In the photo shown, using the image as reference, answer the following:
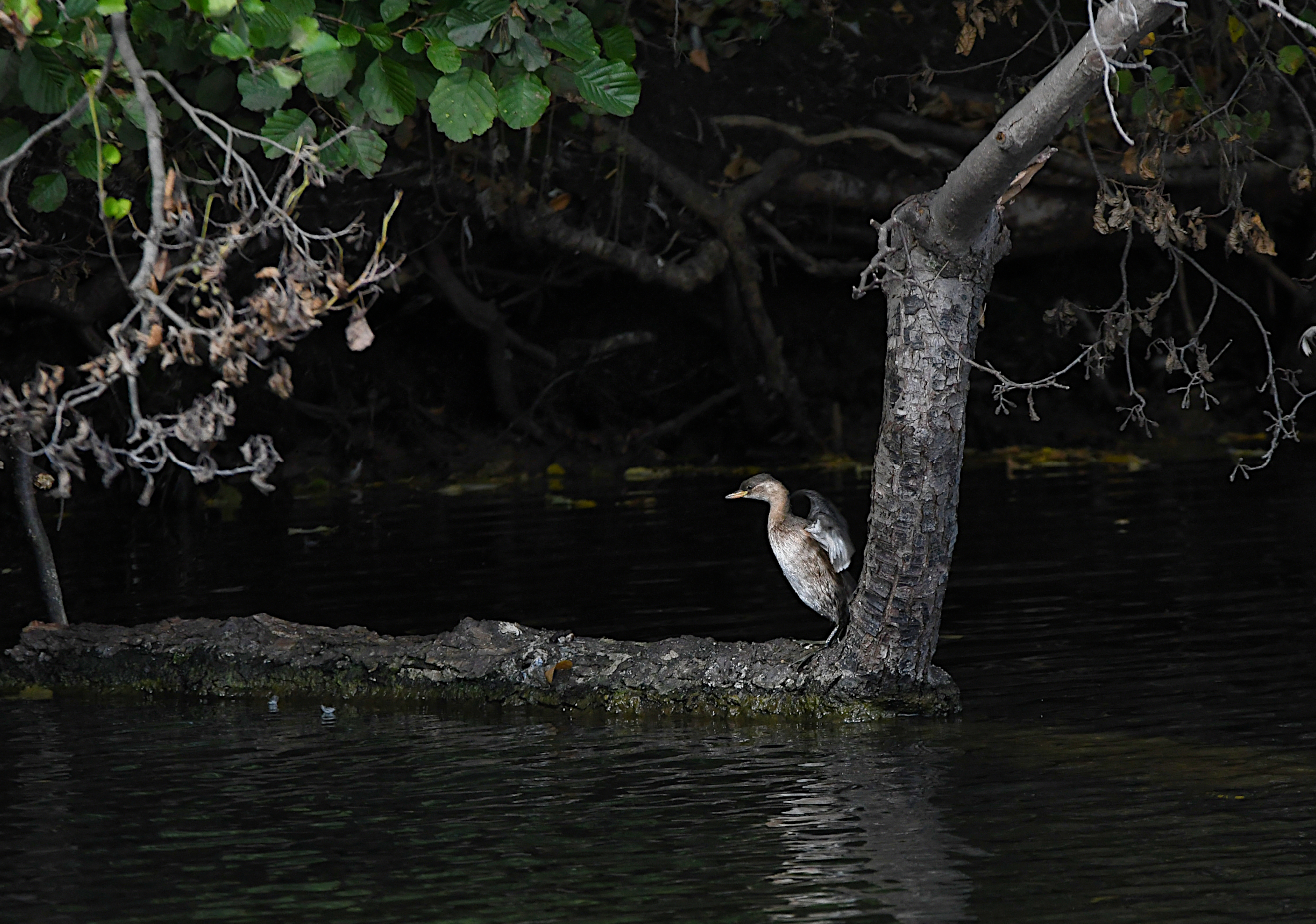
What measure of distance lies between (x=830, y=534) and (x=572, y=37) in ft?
8.20

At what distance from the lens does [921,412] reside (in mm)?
6660

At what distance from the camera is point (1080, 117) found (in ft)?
27.1

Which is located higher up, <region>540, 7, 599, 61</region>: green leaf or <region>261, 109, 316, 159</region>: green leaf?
<region>540, 7, 599, 61</region>: green leaf

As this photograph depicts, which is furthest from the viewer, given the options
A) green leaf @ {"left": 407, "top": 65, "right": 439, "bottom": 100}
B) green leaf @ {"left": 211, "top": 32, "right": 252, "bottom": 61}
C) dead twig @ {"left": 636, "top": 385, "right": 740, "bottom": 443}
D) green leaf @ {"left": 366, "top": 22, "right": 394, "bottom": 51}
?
dead twig @ {"left": 636, "top": 385, "right": 740, "bottom": 443}

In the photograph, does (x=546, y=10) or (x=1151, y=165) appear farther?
(x=1151, y=165)

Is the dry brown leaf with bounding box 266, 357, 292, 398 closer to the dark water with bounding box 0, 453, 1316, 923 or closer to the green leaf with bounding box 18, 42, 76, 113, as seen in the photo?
the dark water with bounding box 0, 453, 1316, 923

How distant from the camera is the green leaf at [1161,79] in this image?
8.20 m

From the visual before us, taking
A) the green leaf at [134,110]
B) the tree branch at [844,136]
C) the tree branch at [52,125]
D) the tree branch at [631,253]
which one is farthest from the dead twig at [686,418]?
the tree branch at [52,125]

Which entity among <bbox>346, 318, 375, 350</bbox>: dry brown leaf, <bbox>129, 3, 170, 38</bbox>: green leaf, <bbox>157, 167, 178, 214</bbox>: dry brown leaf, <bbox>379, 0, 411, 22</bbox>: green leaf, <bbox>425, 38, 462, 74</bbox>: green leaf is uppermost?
<bbox>129, 3, 170, 38</bbox>: green leaf

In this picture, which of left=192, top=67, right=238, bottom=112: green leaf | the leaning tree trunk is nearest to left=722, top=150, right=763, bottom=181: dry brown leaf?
left=192, top=67, right=238, bottom=112: green leaf

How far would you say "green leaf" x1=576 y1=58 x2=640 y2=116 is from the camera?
679 cm

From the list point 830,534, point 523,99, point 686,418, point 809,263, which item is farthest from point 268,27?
point 686,418

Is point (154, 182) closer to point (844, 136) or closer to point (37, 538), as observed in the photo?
point (37, 538)

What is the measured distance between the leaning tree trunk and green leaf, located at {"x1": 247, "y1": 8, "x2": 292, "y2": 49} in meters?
2.35
